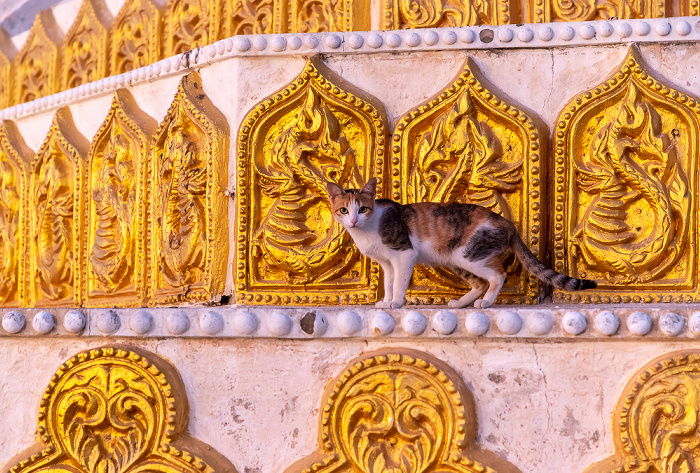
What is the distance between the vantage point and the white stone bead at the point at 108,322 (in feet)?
8.00

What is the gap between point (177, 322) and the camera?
2393mm

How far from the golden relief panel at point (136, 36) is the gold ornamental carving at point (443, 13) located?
959mm

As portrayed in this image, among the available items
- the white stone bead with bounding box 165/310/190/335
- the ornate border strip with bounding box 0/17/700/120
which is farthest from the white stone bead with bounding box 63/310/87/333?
the ornate border strip with bounding box 0/17/700/120

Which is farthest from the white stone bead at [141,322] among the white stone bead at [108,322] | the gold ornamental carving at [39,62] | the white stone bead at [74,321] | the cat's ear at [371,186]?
the gold ornamental carving at [39,62]

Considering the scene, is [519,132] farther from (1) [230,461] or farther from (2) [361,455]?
(1) [230,461]

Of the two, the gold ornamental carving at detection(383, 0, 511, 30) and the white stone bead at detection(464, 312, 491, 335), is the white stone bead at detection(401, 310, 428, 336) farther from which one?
the gold ornamental carving at detection(383, 0, 511, 30)

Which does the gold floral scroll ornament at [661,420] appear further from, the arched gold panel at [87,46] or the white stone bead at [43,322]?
the arched gold panel at [87,46]

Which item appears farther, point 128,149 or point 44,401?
point 128,149

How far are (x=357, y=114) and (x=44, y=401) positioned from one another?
128 cm

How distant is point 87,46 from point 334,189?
1597 mm

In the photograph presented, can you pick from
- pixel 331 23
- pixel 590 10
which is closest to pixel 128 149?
pixel 331 23

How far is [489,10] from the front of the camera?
2672 mm

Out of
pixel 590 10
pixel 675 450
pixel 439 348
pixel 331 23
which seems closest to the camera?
pixel 675 450

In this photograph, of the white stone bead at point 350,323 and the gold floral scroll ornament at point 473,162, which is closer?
the white stone bead at point 350,323
